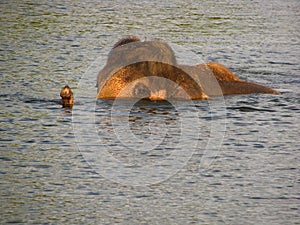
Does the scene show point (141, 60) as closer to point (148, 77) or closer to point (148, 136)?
point (148, 77)

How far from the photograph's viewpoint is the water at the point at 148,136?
8859mm

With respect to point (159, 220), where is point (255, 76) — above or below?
above

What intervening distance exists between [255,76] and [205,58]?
1.88 metres

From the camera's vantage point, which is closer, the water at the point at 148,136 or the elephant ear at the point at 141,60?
the water at the point at 148,136

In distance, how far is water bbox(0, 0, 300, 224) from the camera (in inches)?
349

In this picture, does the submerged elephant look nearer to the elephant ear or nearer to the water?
the elephant ear

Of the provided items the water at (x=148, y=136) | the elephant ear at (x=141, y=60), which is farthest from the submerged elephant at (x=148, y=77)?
the water at (x=148, y=136)

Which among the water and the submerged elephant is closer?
the water

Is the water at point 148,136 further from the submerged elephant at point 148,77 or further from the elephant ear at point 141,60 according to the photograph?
the elephant ear at point 141,60

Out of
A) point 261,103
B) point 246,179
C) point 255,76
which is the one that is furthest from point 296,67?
point 246,179

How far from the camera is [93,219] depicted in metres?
8.51

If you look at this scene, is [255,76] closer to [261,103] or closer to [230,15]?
[261,103]

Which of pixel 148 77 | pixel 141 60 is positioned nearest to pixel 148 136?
pixel 148 77

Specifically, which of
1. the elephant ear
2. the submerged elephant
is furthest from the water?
the elephant ear
